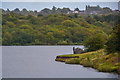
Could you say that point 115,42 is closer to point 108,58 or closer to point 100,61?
point 108,58

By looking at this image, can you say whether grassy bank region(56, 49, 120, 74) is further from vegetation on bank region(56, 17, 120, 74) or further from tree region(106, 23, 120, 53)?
tree region(106, 23, 120, 53)

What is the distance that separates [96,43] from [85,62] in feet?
61.2

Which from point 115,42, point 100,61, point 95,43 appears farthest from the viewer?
point 95,43

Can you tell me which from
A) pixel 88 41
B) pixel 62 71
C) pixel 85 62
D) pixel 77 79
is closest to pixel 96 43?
pixel 88 41

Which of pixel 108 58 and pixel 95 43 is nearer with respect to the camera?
pixel 108 58

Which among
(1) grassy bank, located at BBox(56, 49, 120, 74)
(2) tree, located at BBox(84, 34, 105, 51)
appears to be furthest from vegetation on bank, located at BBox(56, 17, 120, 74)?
(2) tree, located at BBox(84, 34, 105, 51)

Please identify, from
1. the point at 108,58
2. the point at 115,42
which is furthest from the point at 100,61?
the point at 115,42

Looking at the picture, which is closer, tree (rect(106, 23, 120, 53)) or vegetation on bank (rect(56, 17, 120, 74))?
vegetation on bank (rect(56, 17, 120, 74))

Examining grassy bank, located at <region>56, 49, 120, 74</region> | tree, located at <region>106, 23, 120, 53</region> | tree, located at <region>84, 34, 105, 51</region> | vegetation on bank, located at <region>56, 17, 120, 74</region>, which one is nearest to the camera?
grassy bank, located at <region>56, 49, 120, 74</region>

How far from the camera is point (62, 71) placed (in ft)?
190

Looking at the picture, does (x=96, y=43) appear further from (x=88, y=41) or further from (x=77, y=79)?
(x=77, y=79)

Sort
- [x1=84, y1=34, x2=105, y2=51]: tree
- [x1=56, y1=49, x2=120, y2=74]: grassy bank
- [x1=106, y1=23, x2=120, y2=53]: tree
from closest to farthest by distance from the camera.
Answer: [x1=56, y1=49, x2=120, y2=74]: grassy bank
[x1=106, y1=23, x2=120, y2=53]: tree
[x1=84, y1=34, x2=105, y2=51]: tree

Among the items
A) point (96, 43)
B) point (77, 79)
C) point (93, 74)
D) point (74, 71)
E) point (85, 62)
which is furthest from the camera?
point (96, 43)

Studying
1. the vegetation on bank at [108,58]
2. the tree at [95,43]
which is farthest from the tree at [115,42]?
the tree at [95,43]
